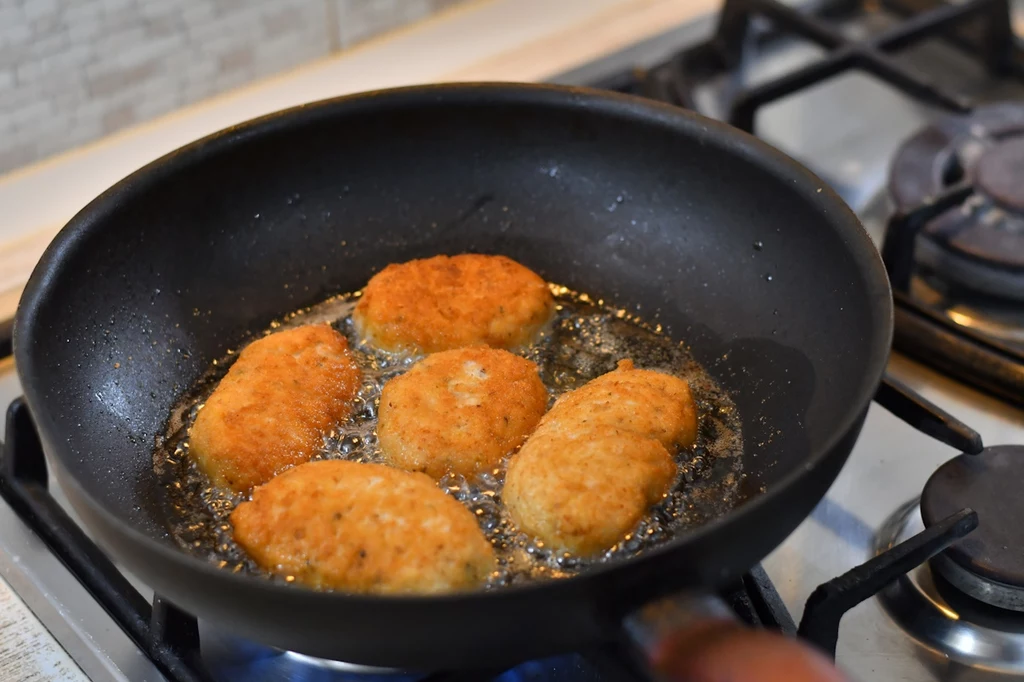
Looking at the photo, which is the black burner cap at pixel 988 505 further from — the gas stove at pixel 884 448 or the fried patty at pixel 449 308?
the fried patty at pixel 449 308

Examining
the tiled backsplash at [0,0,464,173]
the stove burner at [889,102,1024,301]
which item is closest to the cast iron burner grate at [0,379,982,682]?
the stove burner at [889,102,1024,301]

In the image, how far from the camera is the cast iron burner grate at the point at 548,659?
785mm

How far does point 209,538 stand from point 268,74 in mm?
778

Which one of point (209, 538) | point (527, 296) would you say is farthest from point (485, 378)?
point (209, 538)

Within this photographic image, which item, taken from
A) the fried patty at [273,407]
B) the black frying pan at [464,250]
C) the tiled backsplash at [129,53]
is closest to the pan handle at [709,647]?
the black frying pan at [464,250]

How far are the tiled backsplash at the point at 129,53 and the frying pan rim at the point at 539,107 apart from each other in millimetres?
313

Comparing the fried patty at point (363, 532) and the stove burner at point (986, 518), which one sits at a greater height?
the fried patty at point (363, 532)

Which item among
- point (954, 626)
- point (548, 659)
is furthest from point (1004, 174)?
point (548, 659)

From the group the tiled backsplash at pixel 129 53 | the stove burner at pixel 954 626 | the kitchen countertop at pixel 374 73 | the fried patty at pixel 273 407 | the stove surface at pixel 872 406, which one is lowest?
the stove burner at pixel 954 626

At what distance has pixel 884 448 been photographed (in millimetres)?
1018

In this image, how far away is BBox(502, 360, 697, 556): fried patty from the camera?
83 centimetres

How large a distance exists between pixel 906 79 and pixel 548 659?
0.88 m

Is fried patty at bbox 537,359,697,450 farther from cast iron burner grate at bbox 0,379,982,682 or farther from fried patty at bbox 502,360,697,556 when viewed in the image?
cast iron burner grate at bbox 0,379,982,682

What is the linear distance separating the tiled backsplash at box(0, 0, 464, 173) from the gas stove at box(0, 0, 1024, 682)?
35 cm
